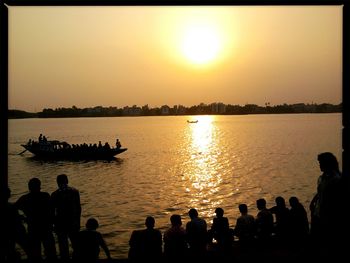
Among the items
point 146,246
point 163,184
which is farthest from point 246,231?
point 163,184

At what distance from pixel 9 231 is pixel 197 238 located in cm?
366

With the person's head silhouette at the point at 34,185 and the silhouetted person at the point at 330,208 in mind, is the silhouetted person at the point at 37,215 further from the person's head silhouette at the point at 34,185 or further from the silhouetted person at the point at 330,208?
the silhouetted person at the point at 330,208

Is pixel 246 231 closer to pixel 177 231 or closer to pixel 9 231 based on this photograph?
pixel 177 231

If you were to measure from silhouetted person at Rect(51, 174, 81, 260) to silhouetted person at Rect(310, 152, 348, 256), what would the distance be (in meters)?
4.23

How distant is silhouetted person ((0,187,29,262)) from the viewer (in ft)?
16.2

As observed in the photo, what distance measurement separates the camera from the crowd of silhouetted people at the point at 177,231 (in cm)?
592

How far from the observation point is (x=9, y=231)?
6.13 meters

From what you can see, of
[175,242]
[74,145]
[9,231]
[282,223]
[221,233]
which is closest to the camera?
[9,231]

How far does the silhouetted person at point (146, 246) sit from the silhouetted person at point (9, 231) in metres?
1.82

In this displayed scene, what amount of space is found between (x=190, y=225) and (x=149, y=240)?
4.72 ft

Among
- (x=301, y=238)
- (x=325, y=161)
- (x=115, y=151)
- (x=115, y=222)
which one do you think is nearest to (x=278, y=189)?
(x=115, y=222)

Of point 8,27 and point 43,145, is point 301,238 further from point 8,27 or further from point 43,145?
point 43,145

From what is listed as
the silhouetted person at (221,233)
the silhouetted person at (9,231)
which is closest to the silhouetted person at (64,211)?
the silhouetted person at (9,231)
